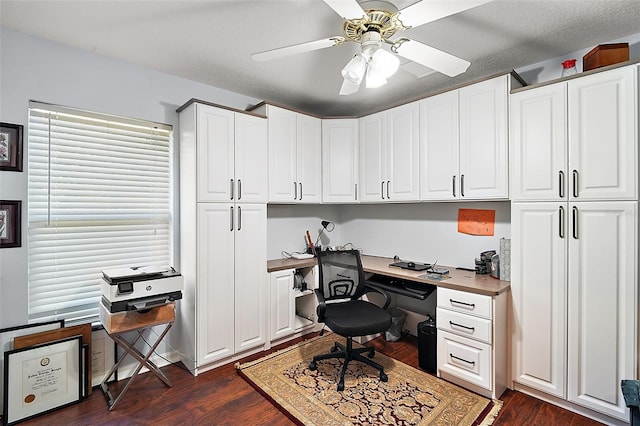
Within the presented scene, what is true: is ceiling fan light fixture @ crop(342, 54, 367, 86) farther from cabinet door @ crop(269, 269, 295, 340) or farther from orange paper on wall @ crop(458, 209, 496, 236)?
cabinet door @ crop(269, 269, 295, 340)

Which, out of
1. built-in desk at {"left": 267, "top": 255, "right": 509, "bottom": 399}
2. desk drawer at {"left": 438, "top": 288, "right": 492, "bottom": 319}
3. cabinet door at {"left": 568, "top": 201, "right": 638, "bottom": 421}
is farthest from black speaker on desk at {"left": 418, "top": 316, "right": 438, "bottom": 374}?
cabinet door at {"left": 568, "top": 201, "right": 638, "bottom": 421}

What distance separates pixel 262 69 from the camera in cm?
264

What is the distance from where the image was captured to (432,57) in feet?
5.53

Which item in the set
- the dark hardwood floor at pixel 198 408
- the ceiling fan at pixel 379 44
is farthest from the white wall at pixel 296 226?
the ceiling fan at pixel 379 44

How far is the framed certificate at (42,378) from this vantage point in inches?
77.1

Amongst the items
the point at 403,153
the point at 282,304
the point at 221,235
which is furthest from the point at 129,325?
the point at 403,153

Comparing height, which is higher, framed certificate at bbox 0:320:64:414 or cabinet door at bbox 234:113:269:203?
cabinet door at bbox 234:113:269:203

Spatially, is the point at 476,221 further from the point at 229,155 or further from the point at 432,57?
the point at 229,155

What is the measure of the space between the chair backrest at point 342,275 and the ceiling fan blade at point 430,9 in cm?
192

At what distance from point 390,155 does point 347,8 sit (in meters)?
1.90

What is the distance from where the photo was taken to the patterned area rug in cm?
200

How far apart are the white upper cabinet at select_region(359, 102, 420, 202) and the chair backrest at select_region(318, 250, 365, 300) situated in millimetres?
788

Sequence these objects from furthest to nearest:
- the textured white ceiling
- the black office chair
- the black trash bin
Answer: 1. the black trash bin
2. the black office chair
3. the textured white ceiling

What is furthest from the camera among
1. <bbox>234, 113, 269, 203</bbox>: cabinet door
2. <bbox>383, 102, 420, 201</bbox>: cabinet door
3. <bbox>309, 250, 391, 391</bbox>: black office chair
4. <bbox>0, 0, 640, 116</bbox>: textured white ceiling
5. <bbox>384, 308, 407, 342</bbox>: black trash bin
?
<bbox>384, 308, 407, 342</bbox>: black trash bin
